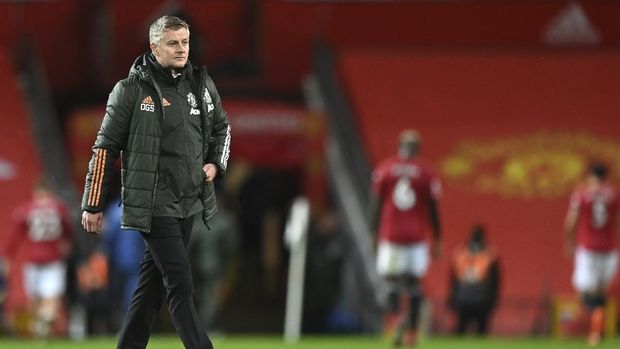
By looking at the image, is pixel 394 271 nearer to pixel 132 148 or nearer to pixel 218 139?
pixel 218 139

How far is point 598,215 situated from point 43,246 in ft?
23.5

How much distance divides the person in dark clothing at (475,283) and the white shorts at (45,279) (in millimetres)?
5197

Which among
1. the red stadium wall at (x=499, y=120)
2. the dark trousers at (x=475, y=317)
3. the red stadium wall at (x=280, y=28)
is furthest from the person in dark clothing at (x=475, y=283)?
the red stadium wall at (x=280, y=28)

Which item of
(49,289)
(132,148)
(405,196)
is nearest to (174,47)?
(132,148)

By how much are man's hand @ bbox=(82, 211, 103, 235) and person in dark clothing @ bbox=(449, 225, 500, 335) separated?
41.5 ft

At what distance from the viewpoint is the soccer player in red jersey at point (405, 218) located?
18062mm

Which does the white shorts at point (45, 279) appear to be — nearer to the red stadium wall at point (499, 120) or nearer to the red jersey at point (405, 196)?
the red stadium wall at point (499, 120)

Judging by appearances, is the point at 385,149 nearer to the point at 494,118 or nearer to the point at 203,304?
the point at 494,118

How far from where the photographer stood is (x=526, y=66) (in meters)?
26.7

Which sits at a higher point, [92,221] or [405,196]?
[405,196]

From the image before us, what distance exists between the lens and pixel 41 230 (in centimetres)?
2206

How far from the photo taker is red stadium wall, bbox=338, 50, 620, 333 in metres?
26.0

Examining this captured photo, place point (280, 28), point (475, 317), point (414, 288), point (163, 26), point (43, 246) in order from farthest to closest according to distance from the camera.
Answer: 1. point (280, 28)
2. point (475, 317)
3. point (43, 246)
4. point (414, 288)
5. point (163, 26)

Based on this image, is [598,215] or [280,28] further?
[280,28]
